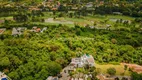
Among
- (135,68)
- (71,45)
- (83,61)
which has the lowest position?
(135,68)

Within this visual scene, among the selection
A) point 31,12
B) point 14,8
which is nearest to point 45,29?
point 31,12

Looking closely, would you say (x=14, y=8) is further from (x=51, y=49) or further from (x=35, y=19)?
(x=51, y=49)

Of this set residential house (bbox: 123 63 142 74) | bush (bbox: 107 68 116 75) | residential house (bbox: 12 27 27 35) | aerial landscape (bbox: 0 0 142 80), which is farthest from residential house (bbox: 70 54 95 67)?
residential house (bbox: 12 27 27 35)

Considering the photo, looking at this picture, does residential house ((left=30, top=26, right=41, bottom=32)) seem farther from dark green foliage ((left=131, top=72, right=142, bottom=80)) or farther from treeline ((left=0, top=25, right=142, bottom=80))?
dark green foliage ((left=131, top=72, right=142, bottom=80))

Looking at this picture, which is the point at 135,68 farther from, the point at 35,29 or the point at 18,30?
the point at 18,30

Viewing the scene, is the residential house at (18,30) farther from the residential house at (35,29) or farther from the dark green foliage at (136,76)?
the dark green foliage at (136,76)

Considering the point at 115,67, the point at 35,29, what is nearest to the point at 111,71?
→ the point at 115,67

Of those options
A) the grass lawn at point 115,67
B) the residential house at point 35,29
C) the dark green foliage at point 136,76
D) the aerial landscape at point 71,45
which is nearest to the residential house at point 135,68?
the aerial landscape at point 71,45

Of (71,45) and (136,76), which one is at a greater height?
(71,45)
